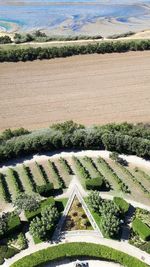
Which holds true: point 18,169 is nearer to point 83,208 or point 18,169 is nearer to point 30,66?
point 83,208

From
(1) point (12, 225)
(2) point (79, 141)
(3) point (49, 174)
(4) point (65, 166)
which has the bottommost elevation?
(1) point (12, 225)

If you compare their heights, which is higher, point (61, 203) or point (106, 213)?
point (106, 213)

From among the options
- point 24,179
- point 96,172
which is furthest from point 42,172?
point 96,172

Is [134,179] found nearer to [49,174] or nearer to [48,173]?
[49,174]

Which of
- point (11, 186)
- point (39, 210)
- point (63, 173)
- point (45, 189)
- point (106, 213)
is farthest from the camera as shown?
point (63, 173)

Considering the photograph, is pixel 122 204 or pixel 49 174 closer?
pixel 122 204

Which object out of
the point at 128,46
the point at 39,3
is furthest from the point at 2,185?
the point at 39,3

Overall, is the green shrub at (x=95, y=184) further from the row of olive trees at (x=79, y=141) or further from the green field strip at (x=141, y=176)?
the row of olive trees at (x=79, y=141)
